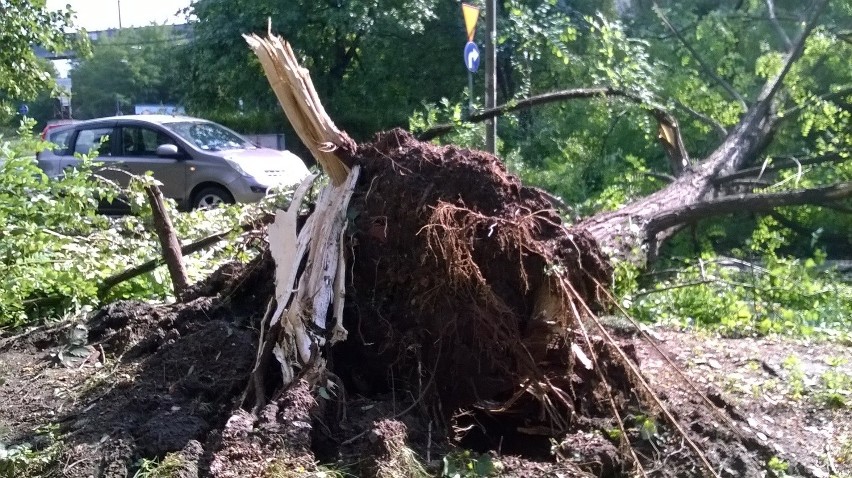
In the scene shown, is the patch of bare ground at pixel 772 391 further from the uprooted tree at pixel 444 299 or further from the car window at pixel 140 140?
the car window at pixel 140 140

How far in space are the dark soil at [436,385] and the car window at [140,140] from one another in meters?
8.84

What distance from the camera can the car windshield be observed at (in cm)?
1315

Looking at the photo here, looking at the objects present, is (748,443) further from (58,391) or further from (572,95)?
(572,95)

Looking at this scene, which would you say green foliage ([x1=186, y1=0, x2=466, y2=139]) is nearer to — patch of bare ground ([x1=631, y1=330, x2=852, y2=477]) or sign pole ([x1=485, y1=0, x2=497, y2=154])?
sign pole ([x1=485, y1=0, x2=497, y2=154])

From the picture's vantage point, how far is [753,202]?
709 cm

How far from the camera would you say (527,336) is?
4.24 metres

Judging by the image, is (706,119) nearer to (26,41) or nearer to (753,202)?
(753,202)

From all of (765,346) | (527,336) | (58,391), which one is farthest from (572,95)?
(58,391)

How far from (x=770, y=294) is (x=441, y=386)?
3573 millimetres

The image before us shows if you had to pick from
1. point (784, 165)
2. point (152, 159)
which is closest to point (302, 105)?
point (784, 165)

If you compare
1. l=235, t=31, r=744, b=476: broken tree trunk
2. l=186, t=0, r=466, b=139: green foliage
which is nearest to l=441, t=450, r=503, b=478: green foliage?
l=235, t=31, r=744, b=476: broken tree trunk

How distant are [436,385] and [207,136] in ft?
32.7

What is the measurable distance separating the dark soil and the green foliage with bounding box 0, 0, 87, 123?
8.21 metres

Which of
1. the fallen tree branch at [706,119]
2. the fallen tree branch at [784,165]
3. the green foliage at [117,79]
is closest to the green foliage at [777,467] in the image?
the fallen tree branch at [784,165]
